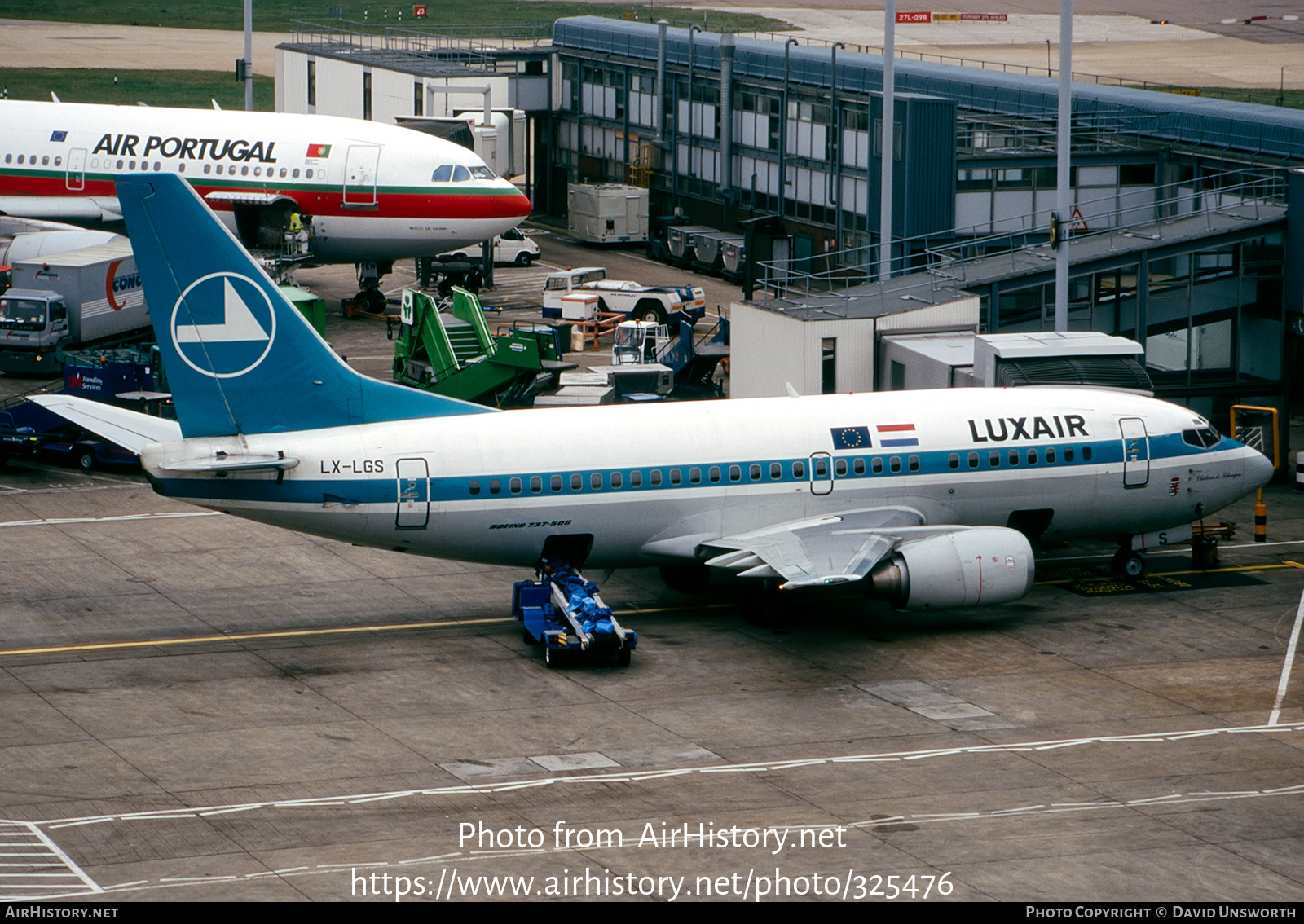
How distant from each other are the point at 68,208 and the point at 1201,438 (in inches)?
1939

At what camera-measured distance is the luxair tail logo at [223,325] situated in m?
36.4

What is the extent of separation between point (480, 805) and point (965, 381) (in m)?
22.7

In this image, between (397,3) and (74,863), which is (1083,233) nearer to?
(74,863)

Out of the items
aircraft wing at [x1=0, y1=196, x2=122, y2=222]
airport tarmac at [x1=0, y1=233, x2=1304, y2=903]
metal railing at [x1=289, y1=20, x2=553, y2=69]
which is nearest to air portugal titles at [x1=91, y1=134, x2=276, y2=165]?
aircraft wing at [x1=0, y1=196, x2=122, y2=222]

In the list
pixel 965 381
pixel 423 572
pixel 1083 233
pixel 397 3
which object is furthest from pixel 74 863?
pixel 397 3

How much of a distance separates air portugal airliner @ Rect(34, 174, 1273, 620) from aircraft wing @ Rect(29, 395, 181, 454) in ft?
0.22

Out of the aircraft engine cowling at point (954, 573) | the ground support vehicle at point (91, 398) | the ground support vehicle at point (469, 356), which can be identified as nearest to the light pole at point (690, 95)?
the ground support vehicle at point (469, 356)

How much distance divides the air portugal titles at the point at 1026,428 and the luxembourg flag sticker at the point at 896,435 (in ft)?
4.73

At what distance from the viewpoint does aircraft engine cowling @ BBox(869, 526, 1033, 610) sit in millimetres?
38312

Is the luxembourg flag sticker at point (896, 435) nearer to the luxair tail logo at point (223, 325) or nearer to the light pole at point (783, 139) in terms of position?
the luxair tail logo at point (223, 325)

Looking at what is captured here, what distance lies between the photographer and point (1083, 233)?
48.6 m

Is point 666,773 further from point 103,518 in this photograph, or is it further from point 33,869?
point 103,518

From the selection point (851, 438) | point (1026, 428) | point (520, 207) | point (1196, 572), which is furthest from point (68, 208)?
point (1196, 572)

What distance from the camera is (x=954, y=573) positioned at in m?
38.4
